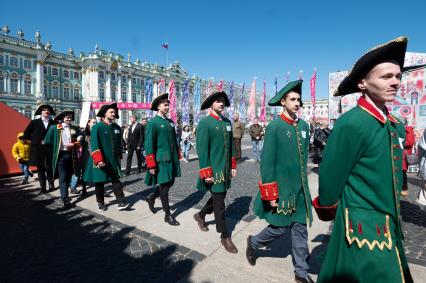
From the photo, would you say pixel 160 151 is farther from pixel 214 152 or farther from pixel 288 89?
pixel 288 89

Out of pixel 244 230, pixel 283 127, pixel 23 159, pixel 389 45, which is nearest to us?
pixel 389 45

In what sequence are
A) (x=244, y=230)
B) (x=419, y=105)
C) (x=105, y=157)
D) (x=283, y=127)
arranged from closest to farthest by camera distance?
(x=283, y=127), (x=244, y=230), (x=105, y=157), (x=419, y=105)

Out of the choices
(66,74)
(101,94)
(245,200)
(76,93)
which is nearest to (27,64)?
(66,74)

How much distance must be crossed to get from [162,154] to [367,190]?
3401mm

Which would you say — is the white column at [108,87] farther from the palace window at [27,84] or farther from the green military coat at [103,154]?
the green military coat at [103,154]

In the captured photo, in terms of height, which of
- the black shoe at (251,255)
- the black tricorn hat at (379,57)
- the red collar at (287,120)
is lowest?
→ the black shoe at (251,255)

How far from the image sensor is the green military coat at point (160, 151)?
169 inches

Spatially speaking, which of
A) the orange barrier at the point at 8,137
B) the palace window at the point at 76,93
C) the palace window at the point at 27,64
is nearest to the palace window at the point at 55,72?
the palace window at the point at 27,64

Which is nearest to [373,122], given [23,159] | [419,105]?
[23,159]

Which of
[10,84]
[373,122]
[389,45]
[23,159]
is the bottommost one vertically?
[23,159]

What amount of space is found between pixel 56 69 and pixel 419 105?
53088 millimetres

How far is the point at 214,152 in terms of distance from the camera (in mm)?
3578

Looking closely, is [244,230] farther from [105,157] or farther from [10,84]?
[10,84]

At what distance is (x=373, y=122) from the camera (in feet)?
4.73
